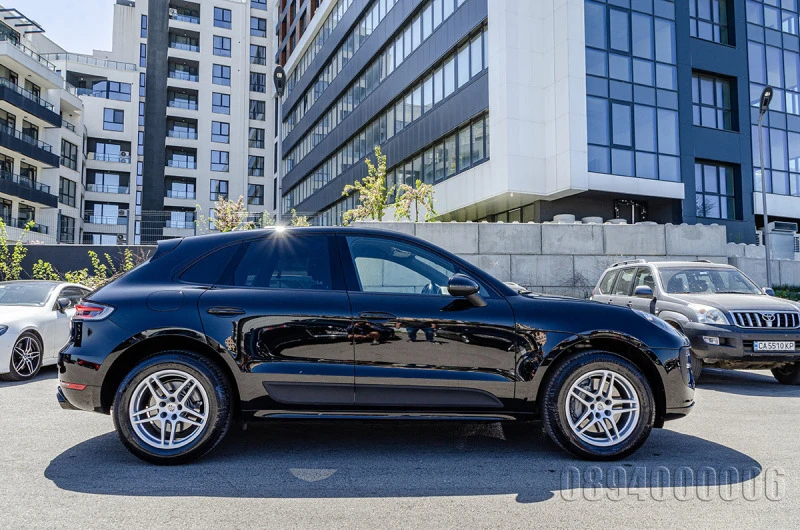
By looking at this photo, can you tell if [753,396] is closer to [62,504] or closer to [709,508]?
[709,508]

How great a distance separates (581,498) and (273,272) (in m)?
2.61

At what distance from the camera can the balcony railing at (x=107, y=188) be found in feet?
191

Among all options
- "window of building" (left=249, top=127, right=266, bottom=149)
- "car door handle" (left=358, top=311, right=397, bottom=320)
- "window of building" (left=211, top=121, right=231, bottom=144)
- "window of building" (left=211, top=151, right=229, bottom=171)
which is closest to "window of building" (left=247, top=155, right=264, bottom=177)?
"window of building" (left=249, top=127, right=266, bottom=149)

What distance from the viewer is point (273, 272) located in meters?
4.60

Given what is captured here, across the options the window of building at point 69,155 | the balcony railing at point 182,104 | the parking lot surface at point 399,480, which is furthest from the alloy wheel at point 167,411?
the balcony railing at point 182,104

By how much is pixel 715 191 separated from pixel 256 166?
46390mm

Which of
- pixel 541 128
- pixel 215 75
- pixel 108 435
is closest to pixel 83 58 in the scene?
pixel 215 75

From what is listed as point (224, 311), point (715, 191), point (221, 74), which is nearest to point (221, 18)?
point (221, 74)

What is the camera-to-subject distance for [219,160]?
59688 millimetres

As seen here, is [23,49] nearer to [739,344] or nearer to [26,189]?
[26,189]

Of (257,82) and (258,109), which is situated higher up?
(257,82)

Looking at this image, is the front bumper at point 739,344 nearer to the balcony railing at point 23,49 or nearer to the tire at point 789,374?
the tire at point 789,374

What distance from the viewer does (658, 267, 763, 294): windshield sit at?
8781 millimetres

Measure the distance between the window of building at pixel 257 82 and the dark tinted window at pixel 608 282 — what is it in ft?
189
